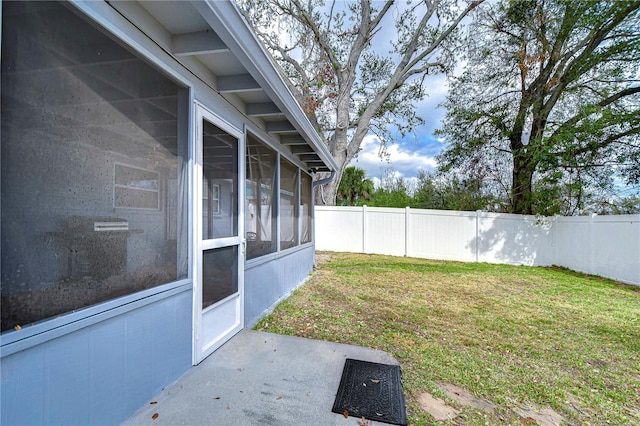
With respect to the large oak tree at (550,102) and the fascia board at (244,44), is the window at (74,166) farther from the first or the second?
the large oak tree at (550,102)

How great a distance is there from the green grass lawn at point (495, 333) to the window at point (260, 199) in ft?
3.14

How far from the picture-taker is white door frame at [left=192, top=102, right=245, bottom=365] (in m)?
2.42

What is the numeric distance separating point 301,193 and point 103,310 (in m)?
4.63

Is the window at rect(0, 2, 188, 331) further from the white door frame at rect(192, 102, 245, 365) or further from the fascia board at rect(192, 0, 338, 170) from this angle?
the fascia board at rect(192, 0, 338, 170)

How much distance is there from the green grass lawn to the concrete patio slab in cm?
47

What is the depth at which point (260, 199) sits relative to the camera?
399cm

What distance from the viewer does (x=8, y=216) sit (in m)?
1.21

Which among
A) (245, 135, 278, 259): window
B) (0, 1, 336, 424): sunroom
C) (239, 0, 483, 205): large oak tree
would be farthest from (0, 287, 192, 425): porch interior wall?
(239, 0, 483, 205): large oak tree

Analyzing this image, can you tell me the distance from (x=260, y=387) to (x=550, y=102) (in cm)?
1151

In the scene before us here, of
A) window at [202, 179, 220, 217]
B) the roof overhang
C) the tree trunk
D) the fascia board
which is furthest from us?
the tree trunk

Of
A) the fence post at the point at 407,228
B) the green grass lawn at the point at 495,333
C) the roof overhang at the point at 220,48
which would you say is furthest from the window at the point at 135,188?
the fence post at the point at 407,228

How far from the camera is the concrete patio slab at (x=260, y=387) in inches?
72.6

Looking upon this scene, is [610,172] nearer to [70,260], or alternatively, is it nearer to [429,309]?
[429,309]

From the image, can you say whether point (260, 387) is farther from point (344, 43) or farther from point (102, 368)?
point (344, 43)
